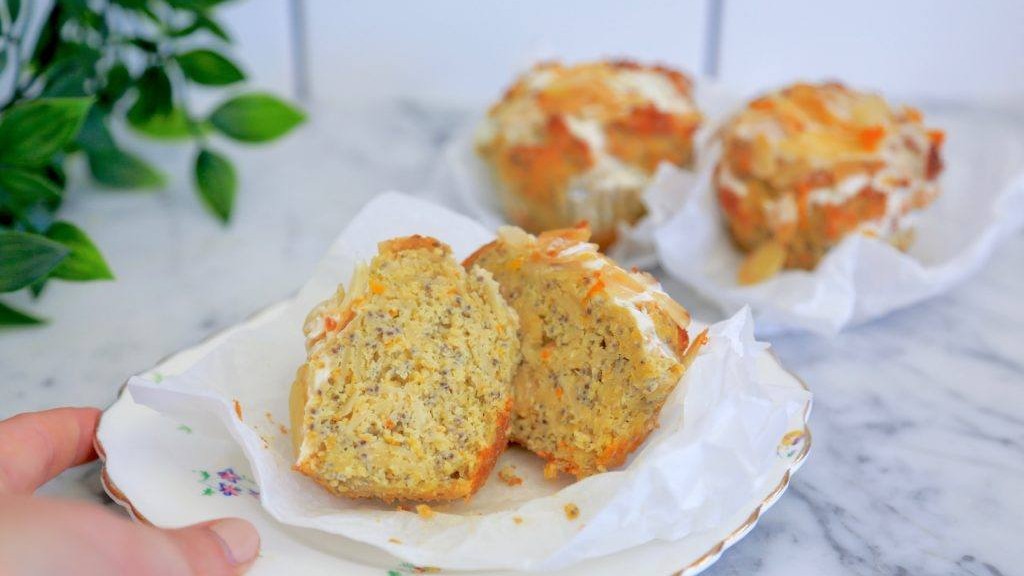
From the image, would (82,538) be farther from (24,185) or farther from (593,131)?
(593,131)

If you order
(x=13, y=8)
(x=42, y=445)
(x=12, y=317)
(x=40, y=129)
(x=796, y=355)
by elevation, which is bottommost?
(x=796, y=355)

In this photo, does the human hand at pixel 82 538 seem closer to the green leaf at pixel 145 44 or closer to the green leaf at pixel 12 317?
the green leaf at pixel 12 317

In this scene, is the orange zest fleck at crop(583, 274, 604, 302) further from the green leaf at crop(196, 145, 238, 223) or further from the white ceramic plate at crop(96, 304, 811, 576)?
the green leaf at crop(196, 145, 238, 223)

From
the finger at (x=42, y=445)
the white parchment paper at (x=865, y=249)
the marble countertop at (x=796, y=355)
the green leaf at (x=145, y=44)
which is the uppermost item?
the green leaf at (x=145, y=44)

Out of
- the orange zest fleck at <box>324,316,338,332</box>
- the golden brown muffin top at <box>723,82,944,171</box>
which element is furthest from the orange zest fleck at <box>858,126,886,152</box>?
the orange zest fleck at <box>324,316,338,332</box>

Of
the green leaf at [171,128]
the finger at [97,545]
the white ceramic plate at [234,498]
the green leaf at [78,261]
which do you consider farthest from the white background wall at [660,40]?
the finger at [97,545]

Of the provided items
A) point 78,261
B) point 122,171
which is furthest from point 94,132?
point 78,261
